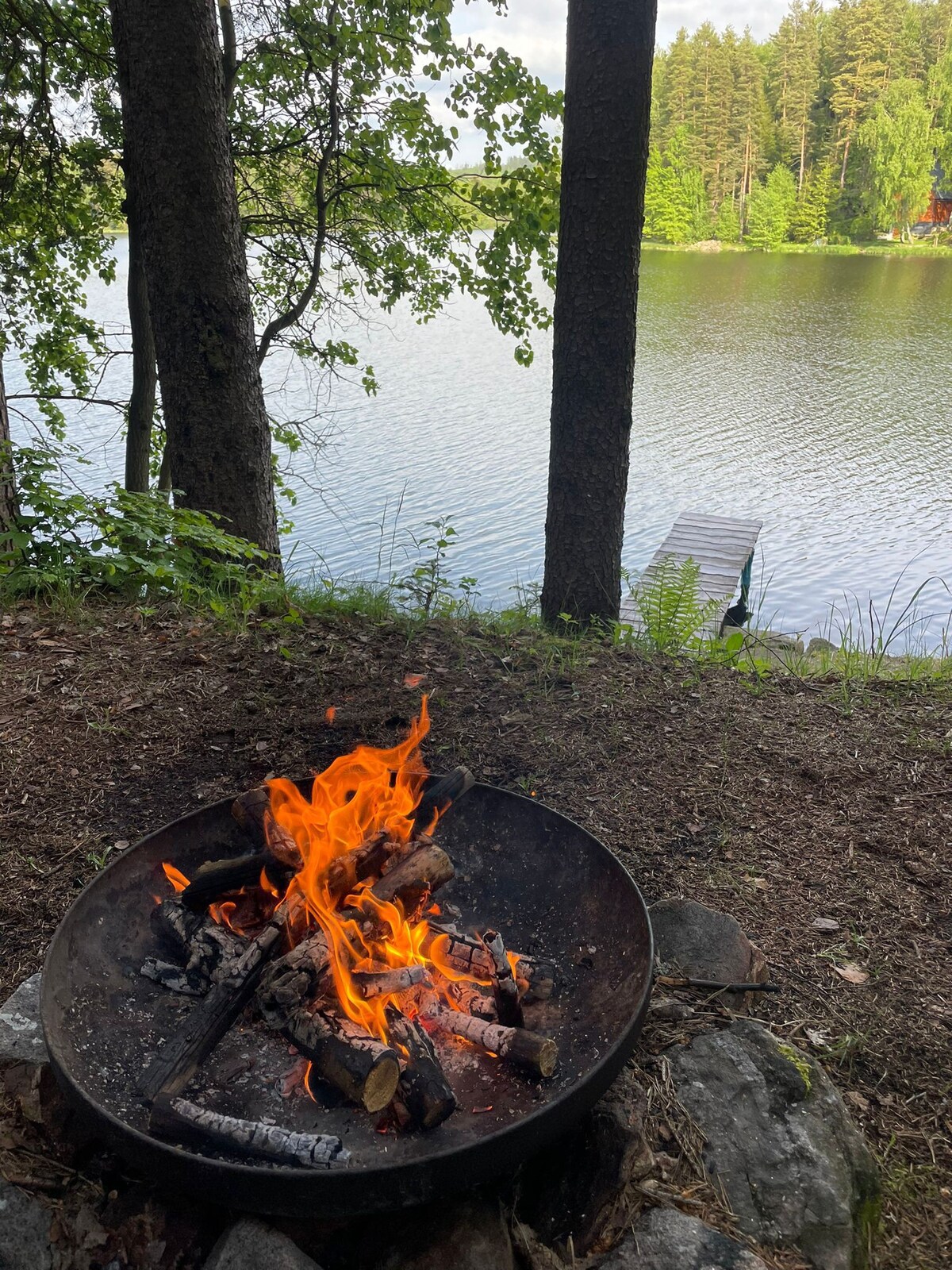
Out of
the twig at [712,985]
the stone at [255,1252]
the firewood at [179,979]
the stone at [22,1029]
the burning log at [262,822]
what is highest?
the burning log at [262,822]

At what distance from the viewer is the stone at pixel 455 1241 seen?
171 cm

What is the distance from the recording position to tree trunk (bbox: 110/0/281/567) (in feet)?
15.9

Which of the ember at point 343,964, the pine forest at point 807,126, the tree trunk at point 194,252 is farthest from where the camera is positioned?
the pine forest at point 807,126

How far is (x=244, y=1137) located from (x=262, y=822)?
91cm

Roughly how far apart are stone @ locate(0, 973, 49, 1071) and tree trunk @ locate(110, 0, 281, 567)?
3.42m

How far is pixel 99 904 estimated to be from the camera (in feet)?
7.65

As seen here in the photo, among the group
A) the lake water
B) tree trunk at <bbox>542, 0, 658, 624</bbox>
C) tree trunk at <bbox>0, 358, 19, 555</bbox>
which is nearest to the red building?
the lake water

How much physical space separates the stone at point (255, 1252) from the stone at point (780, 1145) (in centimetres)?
94

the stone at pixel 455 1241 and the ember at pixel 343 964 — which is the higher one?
the ember at pixel 343 964

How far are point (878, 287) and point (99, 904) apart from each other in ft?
120

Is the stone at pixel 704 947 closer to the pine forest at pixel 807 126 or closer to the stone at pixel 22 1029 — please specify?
the stone at pixel 22 1029

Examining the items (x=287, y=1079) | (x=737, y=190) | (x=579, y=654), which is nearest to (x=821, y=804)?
(x=579, y=654)

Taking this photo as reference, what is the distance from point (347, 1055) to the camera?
187 cm

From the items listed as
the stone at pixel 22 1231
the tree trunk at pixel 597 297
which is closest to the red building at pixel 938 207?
the tree trunk at pixel 597 297
